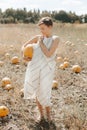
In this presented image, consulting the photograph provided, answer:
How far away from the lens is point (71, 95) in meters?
5.16

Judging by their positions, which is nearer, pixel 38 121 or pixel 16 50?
pixel 38 121

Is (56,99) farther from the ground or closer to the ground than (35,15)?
farther from the ground

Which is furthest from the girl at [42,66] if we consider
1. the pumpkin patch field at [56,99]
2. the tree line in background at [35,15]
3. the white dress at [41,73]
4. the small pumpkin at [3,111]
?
the tree line in background at [35,15]

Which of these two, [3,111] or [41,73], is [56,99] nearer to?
[3,111]

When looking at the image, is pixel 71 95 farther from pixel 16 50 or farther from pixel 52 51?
pixel 16 50

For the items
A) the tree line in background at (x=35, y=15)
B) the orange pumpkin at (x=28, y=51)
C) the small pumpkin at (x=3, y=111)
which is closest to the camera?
the orange pumpkin at (x=28, y=51)

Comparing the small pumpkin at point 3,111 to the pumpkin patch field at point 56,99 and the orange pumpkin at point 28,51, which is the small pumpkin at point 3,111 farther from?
the orange pumpkin at point 28,51

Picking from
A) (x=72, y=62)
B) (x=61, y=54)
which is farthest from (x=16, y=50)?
(x=72, y=62)

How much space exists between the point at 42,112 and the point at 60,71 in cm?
265

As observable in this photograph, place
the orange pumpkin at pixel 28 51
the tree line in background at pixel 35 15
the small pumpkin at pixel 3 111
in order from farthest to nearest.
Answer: the tree line in background at pixel 35 15 → the small pumpkin at pixel 3 111 → the orange pumpkin at pixel 28 51

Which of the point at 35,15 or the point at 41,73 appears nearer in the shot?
the point at 41,73

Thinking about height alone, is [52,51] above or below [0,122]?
above

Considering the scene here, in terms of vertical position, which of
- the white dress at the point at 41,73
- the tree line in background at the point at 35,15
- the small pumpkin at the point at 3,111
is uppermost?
the white dress at the point at 41,73

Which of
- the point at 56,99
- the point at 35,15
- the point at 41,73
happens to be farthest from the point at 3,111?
the point at 35,15
